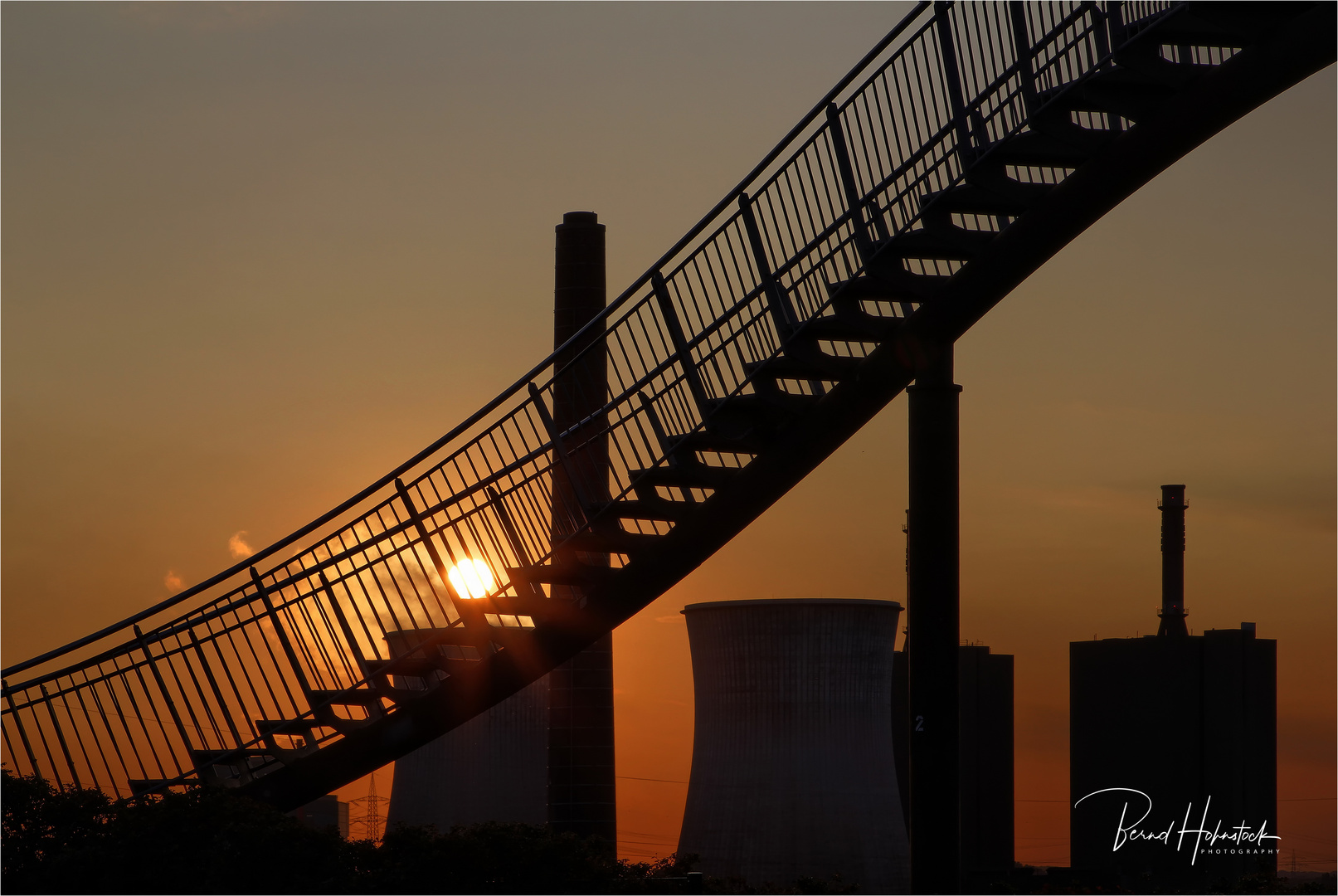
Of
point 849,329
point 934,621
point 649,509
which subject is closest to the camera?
point 849,329

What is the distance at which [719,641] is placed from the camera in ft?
80.2

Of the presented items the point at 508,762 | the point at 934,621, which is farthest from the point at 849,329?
the point at 508,762

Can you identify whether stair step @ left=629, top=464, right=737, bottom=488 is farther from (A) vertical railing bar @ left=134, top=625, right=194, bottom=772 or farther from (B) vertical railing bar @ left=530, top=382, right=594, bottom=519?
(A) vertical railing bar @ left=134, top=625, right=194, bottom=772

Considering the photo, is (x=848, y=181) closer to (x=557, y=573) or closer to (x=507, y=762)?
A: (x=557, y=573)

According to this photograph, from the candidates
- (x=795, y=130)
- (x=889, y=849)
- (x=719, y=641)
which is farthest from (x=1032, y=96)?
(x=889, y=849)

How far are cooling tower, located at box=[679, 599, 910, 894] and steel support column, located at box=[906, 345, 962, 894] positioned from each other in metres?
12.5

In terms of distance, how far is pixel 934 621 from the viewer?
10.9 m

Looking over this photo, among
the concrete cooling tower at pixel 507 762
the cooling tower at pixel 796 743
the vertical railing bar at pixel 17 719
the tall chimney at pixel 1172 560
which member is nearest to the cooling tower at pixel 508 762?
the concrete cooling tower at pixel 507 762

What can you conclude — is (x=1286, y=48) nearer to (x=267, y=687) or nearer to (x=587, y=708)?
(x=267, y=687)

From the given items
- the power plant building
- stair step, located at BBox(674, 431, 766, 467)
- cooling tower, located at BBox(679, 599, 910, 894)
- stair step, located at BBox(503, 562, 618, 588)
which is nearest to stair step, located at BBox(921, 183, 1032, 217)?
stair step, located at BBox(674, 431, 766, 467)

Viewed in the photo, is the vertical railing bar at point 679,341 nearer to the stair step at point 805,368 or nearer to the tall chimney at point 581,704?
the stair step at point 805,368

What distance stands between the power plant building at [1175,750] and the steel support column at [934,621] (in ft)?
116

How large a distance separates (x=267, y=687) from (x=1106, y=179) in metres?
7.52

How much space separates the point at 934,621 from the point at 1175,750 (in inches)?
1450
